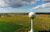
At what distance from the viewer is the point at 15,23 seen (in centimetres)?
156

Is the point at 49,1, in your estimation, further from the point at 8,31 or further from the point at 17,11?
the point at 8,31

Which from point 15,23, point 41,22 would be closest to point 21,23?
point 15,23

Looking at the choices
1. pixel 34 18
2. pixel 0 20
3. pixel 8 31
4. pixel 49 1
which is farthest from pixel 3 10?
pixel 49 1

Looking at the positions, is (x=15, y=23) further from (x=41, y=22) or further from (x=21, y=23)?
(x=41, y=22)

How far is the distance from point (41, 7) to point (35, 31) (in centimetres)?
26

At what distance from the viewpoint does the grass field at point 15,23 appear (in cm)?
154

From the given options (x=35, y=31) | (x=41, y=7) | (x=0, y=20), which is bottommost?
(x=35, y=31)

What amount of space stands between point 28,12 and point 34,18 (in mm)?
94

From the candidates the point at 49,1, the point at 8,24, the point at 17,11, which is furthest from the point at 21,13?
the point at 49,1

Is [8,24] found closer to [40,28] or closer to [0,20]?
[0,20]

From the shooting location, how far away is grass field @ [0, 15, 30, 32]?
154cm

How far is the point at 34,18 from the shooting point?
151 centimetres

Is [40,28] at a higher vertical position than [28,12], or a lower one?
lower

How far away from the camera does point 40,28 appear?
5.00 ft
